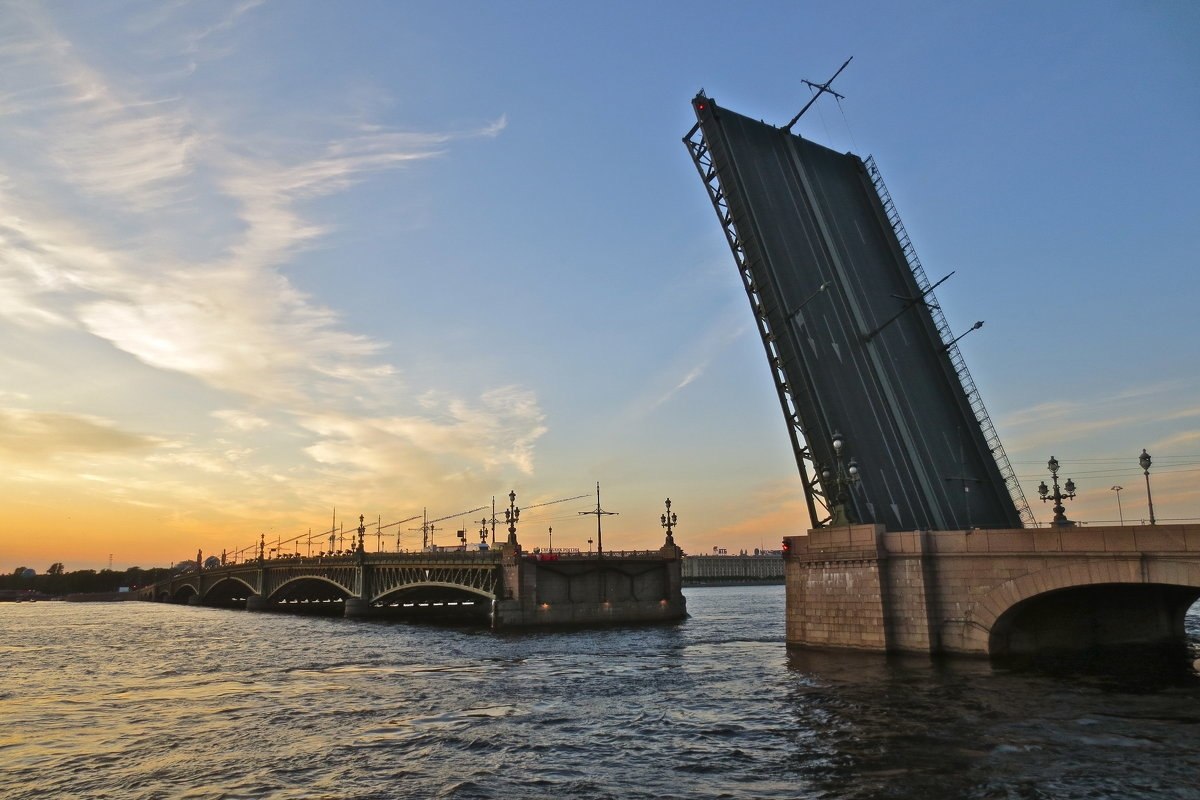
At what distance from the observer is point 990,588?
25578 millimetres

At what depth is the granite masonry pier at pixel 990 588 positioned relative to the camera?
897 inches

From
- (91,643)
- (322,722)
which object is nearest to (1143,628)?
(322,722)

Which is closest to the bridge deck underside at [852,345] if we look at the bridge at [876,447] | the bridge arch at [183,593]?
the bridge at [876,447]

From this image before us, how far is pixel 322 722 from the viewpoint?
864 inches

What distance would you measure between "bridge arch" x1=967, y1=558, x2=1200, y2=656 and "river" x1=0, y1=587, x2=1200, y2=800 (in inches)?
82.7

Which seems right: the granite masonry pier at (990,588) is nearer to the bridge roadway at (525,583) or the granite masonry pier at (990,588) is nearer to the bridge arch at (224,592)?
the bridge roadway at (525,583)

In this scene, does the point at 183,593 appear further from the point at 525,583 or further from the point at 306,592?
the point at 525,583

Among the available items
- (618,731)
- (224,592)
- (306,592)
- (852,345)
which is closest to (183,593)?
(224,592)

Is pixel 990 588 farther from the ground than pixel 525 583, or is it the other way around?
pixel 990 588

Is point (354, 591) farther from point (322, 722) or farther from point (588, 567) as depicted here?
point (322, 722)

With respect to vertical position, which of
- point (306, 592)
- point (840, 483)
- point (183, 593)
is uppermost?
point (840, 483)

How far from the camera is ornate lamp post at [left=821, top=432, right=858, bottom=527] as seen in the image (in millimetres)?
30266

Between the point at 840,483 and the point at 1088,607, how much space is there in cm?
1049

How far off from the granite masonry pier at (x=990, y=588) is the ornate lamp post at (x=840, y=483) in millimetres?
1041
